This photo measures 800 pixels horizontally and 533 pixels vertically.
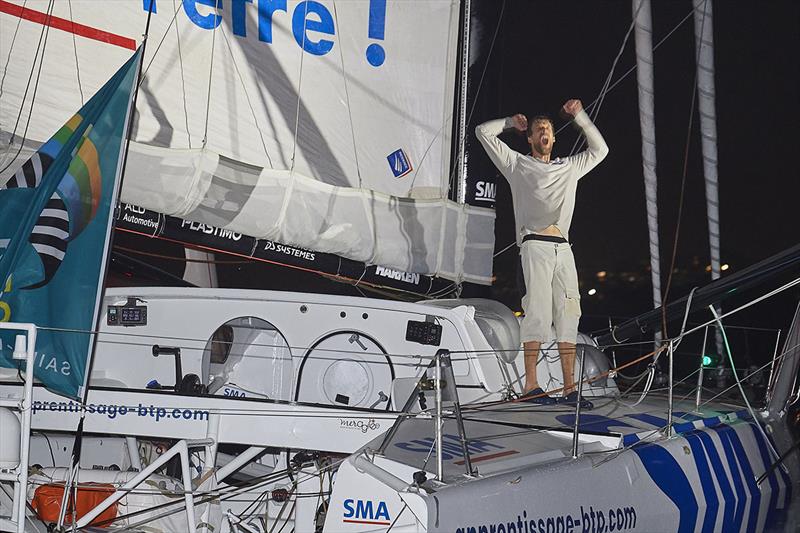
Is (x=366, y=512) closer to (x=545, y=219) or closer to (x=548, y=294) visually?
(x=548, y=294)

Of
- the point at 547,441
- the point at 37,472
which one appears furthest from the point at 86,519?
the point at 547,441

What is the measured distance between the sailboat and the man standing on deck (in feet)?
0.68

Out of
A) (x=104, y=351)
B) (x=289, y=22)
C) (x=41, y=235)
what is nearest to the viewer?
(x=41, y=235)

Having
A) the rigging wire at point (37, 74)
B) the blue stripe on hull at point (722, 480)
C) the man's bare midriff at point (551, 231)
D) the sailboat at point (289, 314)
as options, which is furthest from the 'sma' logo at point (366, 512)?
the rigging wire at point (37, 74)

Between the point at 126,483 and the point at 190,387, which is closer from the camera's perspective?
the point at 126,483

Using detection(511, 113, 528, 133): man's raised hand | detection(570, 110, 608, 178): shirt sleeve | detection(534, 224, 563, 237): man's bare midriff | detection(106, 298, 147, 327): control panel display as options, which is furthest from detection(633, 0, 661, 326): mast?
detection(106, 298, 147, 327): control panel display

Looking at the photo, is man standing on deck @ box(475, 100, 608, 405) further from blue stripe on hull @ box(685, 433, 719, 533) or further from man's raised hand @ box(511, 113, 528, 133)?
blue stripe on hull @ box(685, 433, 719, 533)

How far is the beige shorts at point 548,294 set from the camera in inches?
179

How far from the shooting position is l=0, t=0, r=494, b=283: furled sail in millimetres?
4605

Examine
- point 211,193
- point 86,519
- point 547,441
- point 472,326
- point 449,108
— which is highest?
point 449,108

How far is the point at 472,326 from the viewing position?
175 inches

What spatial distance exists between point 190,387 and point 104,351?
62cm

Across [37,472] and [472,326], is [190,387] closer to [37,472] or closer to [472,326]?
[37,472]

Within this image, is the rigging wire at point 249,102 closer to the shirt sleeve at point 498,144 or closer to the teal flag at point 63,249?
the shirt sleeve at point 498,144
